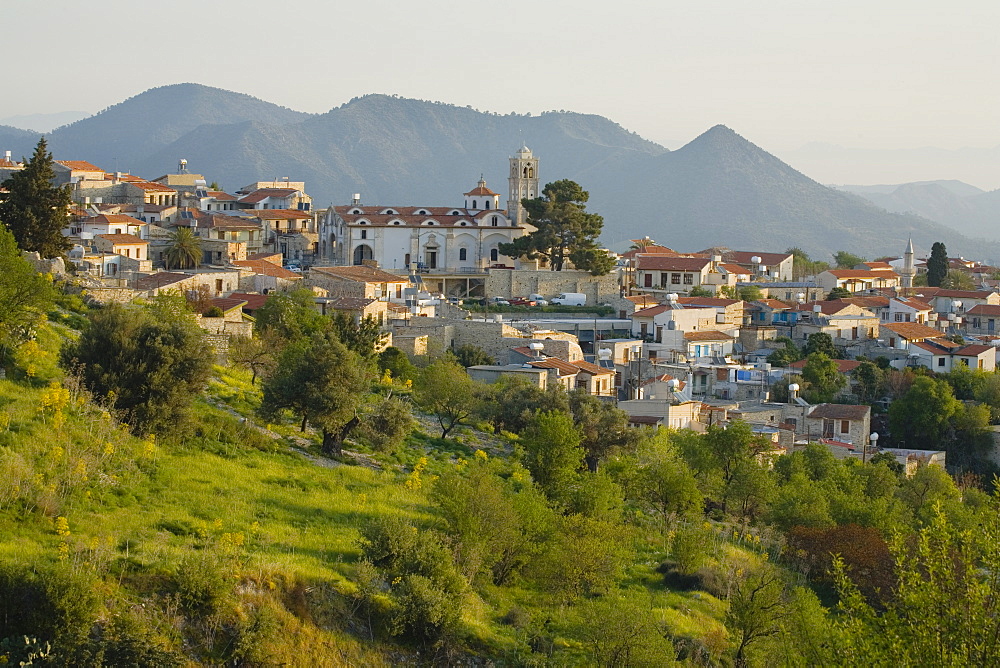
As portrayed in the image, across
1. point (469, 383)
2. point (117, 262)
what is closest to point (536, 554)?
point (469, 383)

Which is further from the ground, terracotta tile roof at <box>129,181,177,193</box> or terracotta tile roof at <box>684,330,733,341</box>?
terracotta tile roof at <box>129,181,177,193</box>

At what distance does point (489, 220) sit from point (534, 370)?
84.4 feet

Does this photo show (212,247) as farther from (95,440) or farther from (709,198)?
(709,198)

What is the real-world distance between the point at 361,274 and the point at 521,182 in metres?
17.9

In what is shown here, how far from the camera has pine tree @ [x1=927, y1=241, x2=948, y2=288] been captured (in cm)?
7275

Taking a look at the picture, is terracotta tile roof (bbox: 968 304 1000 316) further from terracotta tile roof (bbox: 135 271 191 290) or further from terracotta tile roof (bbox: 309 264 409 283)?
terracotta tile roof (bbox: 135 271 191 290)

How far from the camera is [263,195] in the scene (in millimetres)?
68188

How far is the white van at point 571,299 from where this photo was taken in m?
54.6

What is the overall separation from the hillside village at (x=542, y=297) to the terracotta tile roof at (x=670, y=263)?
0.10 m

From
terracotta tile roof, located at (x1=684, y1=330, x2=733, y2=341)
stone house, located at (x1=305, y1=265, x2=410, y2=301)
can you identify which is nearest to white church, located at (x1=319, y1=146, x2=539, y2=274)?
stone house, located at (x1=305, y1=265, x2=410, y2=301)

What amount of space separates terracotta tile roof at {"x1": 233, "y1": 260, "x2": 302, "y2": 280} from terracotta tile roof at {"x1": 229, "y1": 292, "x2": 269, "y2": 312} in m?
5.34

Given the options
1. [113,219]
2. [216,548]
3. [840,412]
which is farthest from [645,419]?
[113,219]

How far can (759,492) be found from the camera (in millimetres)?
28844

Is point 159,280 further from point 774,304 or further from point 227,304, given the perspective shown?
point 774,304
